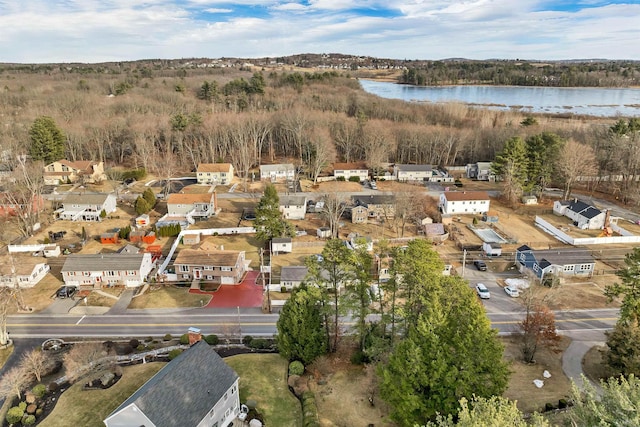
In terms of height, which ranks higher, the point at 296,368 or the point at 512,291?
the point at 512,291

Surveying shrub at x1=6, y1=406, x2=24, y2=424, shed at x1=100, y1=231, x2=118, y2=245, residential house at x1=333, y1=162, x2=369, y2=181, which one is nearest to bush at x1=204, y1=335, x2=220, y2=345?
shrub at x1=6, y1=406, x2=24, y2=424

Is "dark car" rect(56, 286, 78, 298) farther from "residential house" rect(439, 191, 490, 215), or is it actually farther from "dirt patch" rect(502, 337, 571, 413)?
"residential house" rect(439, 191, 490, 215)

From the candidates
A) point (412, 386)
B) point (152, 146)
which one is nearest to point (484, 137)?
point (152, 146)

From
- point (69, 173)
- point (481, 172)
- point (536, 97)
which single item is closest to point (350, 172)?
point (481, 172)

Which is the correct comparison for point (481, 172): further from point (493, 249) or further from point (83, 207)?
point (83, 207)

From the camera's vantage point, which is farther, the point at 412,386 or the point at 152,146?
the point at 152,146

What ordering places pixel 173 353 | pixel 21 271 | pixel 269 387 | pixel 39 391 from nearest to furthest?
pixel 39 391 < pixel 269 387 < pixel 173 353 < pixel 21 271

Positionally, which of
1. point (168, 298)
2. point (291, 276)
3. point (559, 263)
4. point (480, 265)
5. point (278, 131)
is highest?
point (278, 131)

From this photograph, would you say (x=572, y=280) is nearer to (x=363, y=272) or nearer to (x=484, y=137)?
(x=363, y=272)
